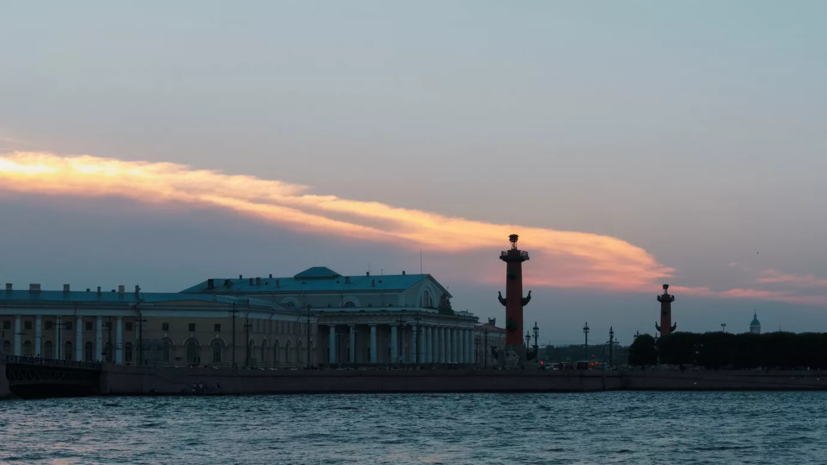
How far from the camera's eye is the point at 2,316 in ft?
378

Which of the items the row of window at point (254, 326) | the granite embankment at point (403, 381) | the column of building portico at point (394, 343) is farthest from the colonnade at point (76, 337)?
the column of building portico at point (394, 343)

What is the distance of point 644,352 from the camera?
134 metres

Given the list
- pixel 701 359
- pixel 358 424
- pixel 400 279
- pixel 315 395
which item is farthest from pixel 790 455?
pixel 400 279

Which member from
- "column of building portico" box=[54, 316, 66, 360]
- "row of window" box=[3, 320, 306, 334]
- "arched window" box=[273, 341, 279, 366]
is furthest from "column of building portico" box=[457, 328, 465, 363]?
"column of building portico" box=[54, 316, 66, 360]

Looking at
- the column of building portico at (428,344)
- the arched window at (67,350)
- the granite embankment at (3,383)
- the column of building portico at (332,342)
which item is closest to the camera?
the granite embankment at (3,383)

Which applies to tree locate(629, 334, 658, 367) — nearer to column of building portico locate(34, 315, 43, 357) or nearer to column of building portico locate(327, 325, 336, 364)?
column of building portico locate(327, 325, 336, 364)

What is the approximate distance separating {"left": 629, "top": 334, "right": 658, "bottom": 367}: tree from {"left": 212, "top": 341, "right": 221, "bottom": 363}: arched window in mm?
40867

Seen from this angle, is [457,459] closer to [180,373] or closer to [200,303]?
[180,373]

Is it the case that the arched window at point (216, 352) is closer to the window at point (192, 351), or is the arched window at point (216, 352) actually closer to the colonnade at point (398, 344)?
the window at point (192, 351)

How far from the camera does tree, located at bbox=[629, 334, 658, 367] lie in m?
133

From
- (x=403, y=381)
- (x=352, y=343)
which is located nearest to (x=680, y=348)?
(x=403, y=381)

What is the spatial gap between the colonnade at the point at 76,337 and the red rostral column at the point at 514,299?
33474 mm

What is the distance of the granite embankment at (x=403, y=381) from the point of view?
93125 mm

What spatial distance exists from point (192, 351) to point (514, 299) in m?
29.7
